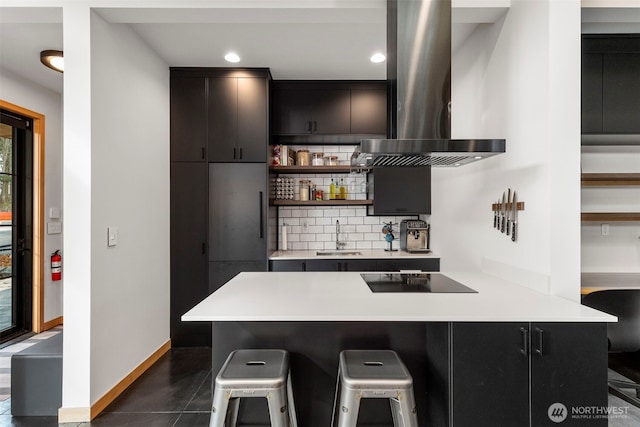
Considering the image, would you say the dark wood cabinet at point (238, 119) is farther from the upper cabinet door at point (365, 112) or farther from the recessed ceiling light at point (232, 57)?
the upper cabinet door at point (365, 112)

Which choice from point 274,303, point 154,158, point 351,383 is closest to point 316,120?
point 154,158

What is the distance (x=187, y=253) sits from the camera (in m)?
3.36

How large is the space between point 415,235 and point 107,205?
2.86 m

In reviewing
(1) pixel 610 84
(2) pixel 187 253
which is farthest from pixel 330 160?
(1) pixel 610 84

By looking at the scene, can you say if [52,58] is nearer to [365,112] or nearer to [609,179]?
[365,112]

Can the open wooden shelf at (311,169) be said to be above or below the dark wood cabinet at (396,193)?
above

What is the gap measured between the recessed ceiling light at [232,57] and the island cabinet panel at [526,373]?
112 inches

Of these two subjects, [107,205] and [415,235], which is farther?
[415,235]

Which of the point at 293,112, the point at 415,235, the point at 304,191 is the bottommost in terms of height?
the point at 415,235

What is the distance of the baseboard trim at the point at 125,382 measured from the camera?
2.24 m

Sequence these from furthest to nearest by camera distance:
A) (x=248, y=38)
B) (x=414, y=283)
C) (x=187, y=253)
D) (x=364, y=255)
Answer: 1. (x=364, y=255)
2. (x=187, y=253)
3. (x=248, y=38)
4. (x=414, y=283)

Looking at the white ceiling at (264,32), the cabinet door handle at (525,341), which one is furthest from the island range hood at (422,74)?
the cabinet door handle at (525,341)

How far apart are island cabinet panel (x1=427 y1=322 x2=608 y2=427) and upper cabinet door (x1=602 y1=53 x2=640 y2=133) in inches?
72.8

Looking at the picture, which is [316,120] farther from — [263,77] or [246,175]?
[246,175]
